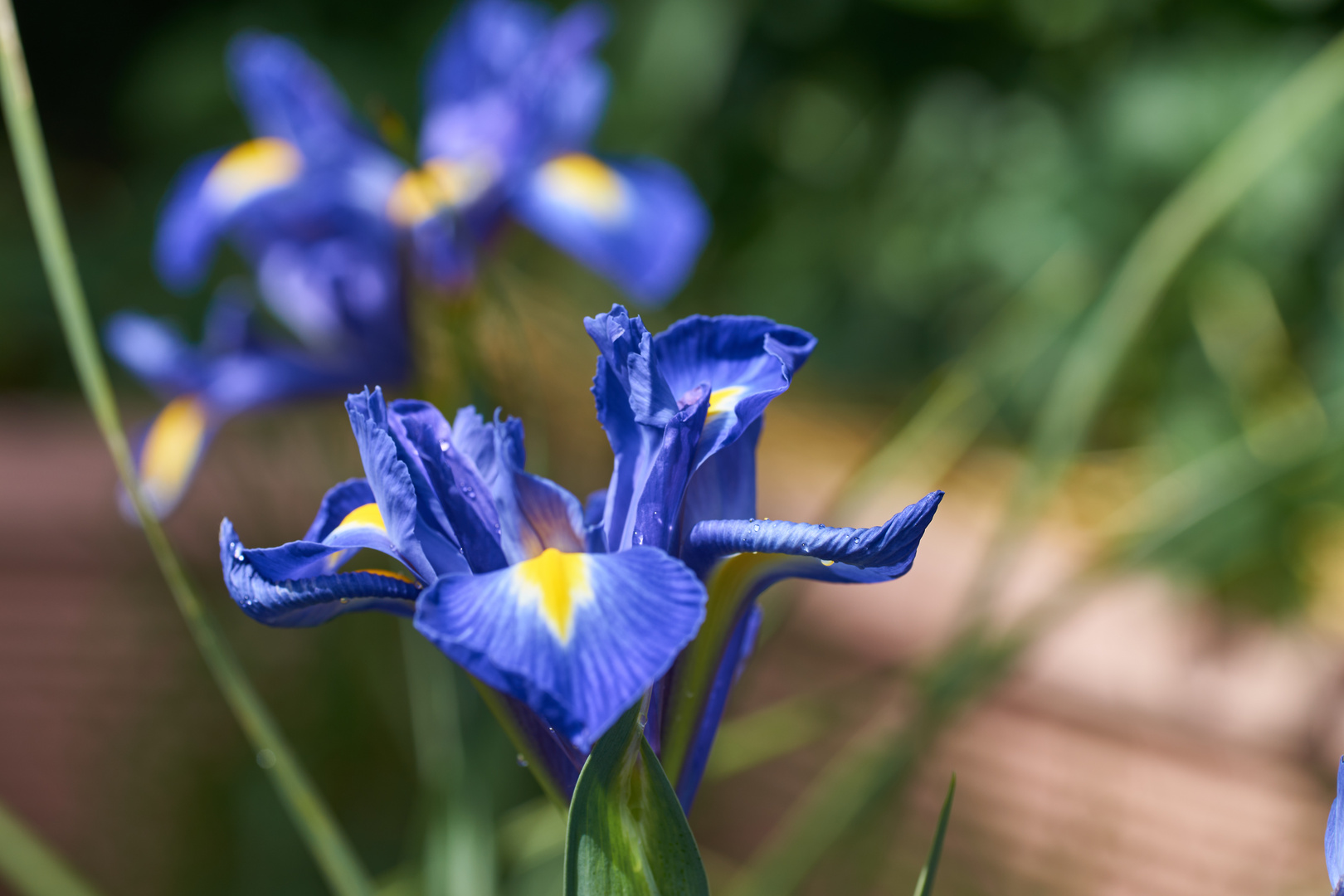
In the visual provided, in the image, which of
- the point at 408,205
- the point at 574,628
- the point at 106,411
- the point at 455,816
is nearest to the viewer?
the point at 574,628

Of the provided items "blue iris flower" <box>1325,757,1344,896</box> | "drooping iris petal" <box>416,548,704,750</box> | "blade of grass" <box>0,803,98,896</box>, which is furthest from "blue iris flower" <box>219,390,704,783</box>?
"blade of grass" <box>0,803,98,896</box>

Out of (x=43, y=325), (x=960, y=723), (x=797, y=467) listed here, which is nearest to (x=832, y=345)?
(x=797, y=467)

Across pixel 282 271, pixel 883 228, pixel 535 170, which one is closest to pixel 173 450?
pixel 282 271

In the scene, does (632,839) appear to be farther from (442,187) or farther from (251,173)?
(251,173)

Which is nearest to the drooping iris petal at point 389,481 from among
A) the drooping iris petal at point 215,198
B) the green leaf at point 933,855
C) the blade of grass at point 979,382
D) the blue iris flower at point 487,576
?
the blue iris flower at point 487,576

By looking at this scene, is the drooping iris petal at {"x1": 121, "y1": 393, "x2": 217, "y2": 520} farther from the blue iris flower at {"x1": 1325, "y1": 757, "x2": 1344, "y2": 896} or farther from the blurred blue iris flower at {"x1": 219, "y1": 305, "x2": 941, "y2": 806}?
the blue iris flower at {"x1": 1325, "y1": 757, "x2": 1344, "y2": 896}

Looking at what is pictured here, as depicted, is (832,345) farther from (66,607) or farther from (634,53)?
(66,607)

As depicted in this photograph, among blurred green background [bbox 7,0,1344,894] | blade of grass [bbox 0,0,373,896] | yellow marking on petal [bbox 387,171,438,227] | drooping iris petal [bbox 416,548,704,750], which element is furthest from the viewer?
blurred green background [bbox 7,0,1344,894]
